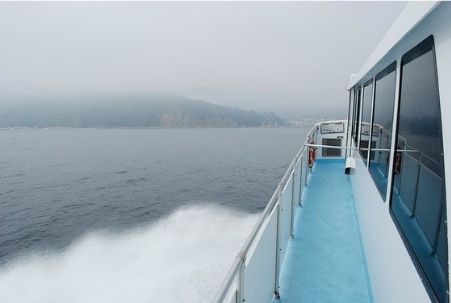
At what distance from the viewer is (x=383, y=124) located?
3510 mm

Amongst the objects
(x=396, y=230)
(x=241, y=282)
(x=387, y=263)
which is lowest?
(x=387, y=263)

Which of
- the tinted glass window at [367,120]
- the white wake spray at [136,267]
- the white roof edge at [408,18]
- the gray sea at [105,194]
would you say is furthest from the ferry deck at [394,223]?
the gray sea at [105,194]

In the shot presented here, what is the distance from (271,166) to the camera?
160 feet

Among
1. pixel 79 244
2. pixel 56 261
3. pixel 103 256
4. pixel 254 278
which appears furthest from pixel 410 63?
pixel 79 244

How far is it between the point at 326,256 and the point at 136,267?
41.0 ft

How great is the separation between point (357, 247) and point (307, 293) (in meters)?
1.56

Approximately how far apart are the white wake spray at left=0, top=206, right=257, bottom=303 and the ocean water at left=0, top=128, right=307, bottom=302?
0.05 m

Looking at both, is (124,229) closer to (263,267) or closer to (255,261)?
(263,267)

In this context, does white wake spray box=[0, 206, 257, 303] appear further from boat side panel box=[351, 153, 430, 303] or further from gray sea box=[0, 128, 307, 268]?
boat side panel box=[351, 153, 430, 303]

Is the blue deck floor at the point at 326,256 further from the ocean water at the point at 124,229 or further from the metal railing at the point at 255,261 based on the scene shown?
the ocean water at the point at 124,229

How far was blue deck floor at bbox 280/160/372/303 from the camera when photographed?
3.49 meters

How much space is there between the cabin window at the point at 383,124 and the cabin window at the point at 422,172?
439 mm

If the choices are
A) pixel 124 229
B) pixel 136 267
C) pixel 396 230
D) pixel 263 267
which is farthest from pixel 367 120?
pixel 124 229

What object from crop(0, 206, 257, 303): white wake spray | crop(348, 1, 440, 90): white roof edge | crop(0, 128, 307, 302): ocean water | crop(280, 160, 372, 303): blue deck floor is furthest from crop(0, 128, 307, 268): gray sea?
crop(348, 1, 440, 90): white roof edge
